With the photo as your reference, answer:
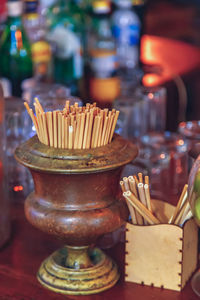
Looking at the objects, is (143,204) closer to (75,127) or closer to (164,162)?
(75,127)

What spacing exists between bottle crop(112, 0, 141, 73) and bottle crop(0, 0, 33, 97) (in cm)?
53

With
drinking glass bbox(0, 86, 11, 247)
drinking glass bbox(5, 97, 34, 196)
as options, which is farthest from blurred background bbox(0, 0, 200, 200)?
drinking glass bbox(0, 86, 11, 247)

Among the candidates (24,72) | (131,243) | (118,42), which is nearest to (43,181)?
(131,243)

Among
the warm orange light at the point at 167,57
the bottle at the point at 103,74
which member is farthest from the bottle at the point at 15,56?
the warm orange light at the point at 167,57

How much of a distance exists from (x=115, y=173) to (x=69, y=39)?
1454mm

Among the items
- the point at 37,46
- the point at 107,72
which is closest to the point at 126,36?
the point at 107,72

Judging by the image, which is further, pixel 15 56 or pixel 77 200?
pixel 15 56

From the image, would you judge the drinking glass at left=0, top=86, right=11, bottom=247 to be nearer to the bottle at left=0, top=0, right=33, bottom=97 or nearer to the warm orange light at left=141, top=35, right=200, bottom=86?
the bottle at left=0, top=0, right=33, bottom=97

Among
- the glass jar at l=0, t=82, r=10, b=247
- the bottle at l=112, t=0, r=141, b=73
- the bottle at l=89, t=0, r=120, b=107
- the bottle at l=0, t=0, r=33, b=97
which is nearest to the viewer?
the glass jar at l=0, t=82, r=10, b=247

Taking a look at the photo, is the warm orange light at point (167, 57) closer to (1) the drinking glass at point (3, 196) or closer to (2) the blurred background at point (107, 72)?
(2) the blurred background at point (107, 72)

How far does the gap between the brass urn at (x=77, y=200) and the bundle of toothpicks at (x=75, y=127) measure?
12mm

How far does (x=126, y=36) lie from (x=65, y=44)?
42 centimetres

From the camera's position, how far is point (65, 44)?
7.59ft

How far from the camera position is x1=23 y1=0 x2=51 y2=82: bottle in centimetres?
220
